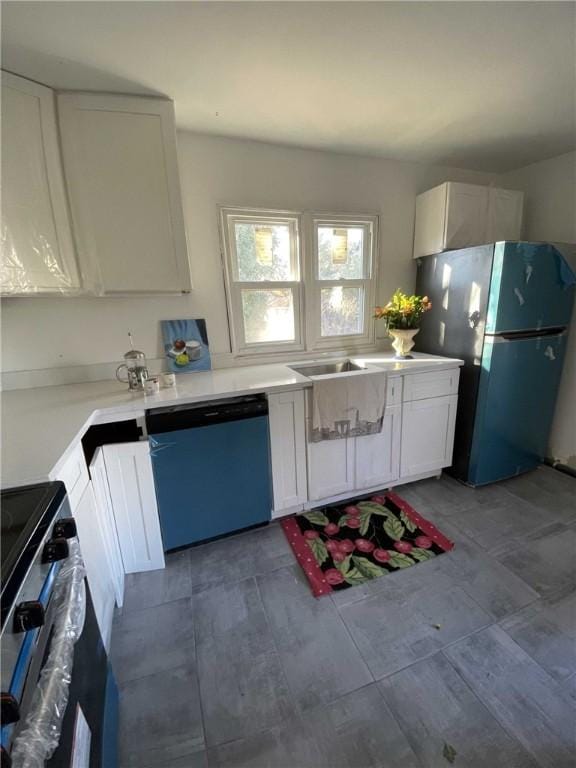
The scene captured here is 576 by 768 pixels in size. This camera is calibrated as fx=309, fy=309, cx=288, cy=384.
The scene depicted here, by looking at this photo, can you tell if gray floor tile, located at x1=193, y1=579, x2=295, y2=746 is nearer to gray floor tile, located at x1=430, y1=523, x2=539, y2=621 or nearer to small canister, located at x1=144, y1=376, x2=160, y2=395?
gray floor tile, located at x1=430, y1=523, x2=539, y2=621

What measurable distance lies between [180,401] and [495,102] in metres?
2.30

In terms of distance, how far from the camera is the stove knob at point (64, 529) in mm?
775

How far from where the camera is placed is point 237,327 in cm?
223

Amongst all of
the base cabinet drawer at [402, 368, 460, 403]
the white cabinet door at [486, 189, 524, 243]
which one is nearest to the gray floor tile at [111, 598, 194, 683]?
the base cabinet drawer at [402, 368, 460, 403]

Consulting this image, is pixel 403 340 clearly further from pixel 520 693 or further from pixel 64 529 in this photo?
pixel 64 529

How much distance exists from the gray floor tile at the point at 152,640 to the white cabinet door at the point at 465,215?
283 centimetres

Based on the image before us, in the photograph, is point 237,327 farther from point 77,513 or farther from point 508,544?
point 508,544

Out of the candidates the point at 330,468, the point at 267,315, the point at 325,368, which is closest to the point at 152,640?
the point at 330,468

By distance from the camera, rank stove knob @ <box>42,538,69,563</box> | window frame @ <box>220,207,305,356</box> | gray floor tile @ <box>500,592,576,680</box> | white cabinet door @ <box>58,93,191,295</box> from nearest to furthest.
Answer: stove knob @ <box>42,538,69,563</box>
gray floor tile @ <box>500,592,576,680</box>
white cabinet door @ <box>58,93,191,295</box>
window frame @ <box>220,207,305,356</box>

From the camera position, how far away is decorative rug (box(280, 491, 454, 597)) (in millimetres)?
1604

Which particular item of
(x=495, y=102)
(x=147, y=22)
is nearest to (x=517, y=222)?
(x=495, y=102)

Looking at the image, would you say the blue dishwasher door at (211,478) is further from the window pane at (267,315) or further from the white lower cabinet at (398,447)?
the window pane at (267,315)

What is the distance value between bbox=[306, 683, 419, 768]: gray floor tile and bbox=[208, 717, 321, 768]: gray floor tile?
32mm

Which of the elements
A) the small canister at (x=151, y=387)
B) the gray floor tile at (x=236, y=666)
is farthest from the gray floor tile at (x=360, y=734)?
the small canister at (x=151, y=387)
